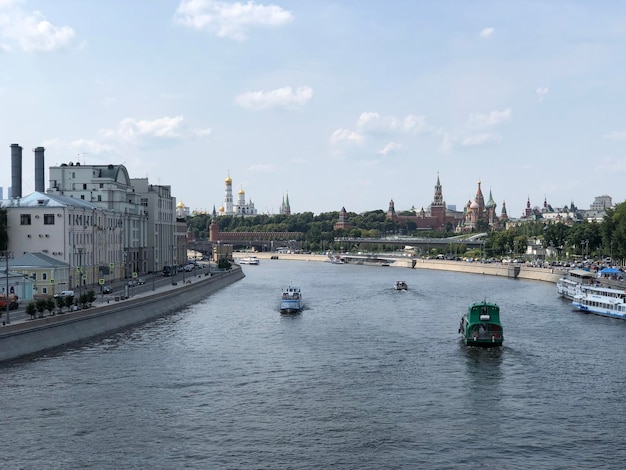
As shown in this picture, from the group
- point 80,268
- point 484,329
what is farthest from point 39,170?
point 484,329

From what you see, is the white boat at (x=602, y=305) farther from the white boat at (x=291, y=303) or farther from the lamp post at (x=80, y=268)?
the lamp post at (x=80, y=268)

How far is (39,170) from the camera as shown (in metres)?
104

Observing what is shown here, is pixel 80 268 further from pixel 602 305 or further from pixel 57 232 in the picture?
pixel 602 305

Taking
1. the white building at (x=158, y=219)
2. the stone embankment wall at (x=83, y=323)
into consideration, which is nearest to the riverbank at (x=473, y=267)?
the white building at (x=158, y=219)

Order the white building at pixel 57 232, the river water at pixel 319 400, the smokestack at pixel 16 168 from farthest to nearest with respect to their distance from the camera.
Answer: the smokestack at pixel 16 168, the white building at pixel 57 232, the river water at pixel 319 400

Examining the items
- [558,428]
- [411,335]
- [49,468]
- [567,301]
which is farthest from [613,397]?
[567,301]

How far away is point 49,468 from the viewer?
27.5 meters

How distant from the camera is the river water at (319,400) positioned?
95.6ft

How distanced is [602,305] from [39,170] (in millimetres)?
70938

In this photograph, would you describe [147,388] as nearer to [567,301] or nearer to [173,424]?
[173,424]

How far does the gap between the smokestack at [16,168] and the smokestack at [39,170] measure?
220 cm

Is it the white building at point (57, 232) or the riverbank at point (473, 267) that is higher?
the white building at point (57, 232)

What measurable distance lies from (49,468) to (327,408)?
1218 cm

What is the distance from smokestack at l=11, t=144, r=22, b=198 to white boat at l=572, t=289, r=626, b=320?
6957cm
